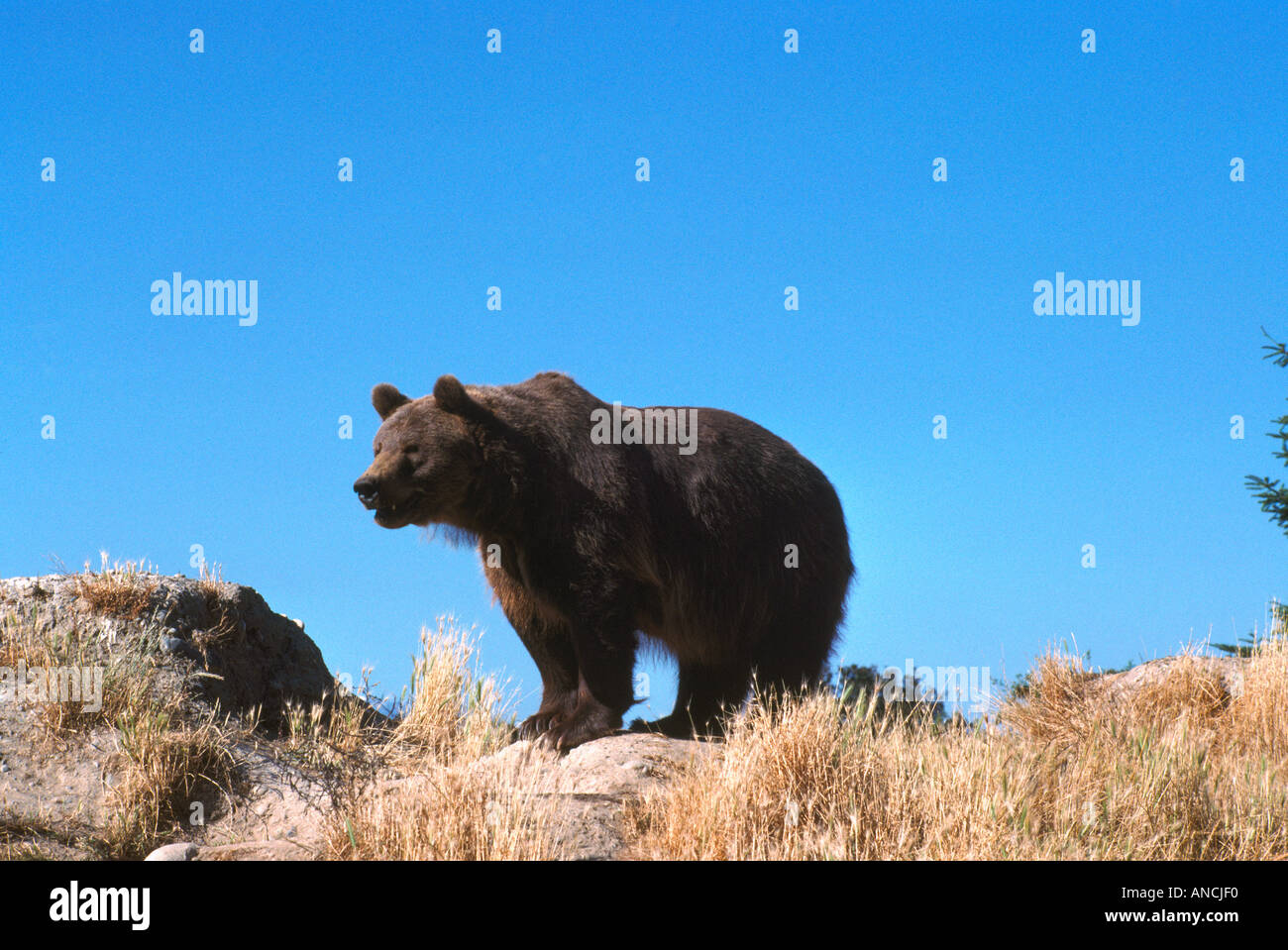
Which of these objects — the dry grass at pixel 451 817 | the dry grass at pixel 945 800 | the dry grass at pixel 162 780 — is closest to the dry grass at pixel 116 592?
the dry grass at pixel 162 780

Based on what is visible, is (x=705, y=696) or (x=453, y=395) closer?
(x=453, y=395)

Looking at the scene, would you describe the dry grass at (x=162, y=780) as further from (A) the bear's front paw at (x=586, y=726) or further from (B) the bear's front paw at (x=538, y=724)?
(A) the bear's front paw at (x=586, y=726)

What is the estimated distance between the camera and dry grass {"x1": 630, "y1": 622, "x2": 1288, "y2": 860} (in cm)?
564

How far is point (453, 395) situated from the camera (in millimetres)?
7762

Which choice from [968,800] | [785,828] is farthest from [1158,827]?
[785,828]

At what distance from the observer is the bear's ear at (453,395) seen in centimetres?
773

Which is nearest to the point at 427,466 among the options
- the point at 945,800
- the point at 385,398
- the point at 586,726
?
the point at 385,398

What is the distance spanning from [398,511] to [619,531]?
161cm

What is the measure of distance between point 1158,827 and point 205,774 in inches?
254

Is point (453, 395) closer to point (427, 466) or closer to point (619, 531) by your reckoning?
point (427, 466)

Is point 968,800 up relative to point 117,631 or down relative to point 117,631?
down
